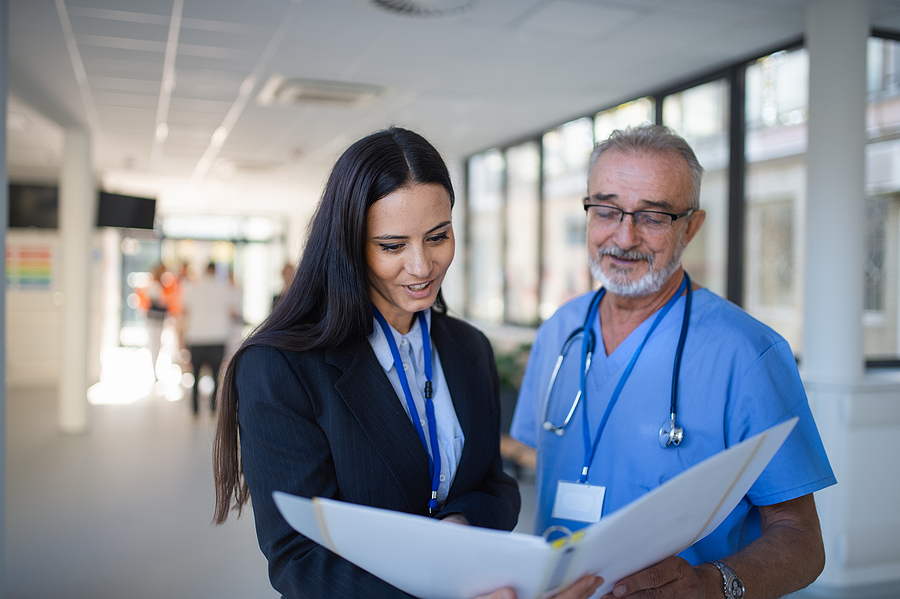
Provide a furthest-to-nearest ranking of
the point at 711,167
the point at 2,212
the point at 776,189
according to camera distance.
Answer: the point at 711,167 → the point at 776,189 → the point at 2,212

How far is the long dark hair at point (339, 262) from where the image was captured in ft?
3.95

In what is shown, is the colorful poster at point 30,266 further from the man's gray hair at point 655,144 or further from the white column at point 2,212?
the man's gray hair at point 655,144

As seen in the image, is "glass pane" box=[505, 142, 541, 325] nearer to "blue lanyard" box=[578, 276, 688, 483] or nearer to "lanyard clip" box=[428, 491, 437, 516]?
"blue lanyard" box=[578, 276, 688, 483]

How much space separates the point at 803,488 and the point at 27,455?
6.32 m

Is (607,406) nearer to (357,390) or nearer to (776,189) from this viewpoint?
(357,390)

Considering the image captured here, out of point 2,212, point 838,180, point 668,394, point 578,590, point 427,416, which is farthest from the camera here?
point 838,180

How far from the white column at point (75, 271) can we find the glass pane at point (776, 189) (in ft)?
19.8

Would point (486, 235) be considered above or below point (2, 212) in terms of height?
above

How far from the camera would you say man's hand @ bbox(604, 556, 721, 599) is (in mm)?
1068

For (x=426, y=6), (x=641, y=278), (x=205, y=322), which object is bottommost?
(x=205, y=322)

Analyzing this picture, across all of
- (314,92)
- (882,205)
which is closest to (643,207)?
(882,205)

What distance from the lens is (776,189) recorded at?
4492 mm

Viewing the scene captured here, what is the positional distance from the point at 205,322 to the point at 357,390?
6.35 m

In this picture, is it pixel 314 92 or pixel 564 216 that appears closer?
pixel 314 92
